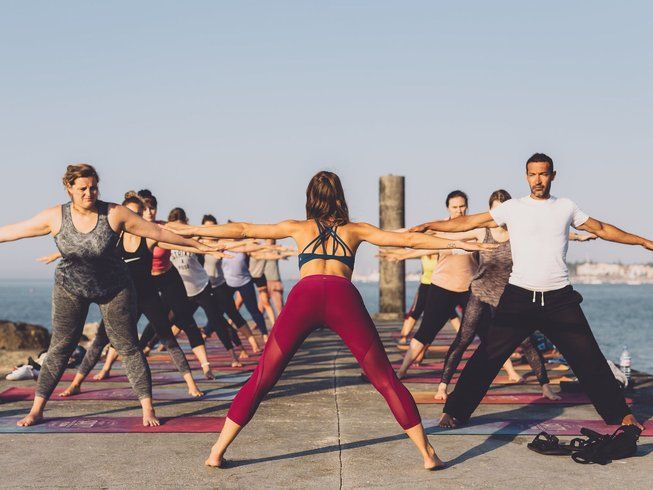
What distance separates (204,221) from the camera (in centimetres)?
1337

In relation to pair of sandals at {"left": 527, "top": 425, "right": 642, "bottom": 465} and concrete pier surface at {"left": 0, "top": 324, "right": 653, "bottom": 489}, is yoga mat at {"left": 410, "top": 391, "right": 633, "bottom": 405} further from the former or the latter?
pair of sandals at {"left": 527, "top": 425, "right": 642, "bottom": 465}

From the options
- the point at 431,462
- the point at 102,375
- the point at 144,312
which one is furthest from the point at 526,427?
the point at 102,375

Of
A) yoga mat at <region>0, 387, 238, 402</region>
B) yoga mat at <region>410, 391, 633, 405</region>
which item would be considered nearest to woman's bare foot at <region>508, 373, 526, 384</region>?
yoga mat at <region>410, 391, 633, 405</region>

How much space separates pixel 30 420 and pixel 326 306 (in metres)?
3.16

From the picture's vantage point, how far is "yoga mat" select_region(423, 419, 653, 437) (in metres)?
6.68

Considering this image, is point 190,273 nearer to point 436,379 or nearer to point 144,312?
point 144,312

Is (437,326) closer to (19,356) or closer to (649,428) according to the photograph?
(649,428)

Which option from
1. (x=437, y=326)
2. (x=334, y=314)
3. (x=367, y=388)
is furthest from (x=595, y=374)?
(x=367, y=388)

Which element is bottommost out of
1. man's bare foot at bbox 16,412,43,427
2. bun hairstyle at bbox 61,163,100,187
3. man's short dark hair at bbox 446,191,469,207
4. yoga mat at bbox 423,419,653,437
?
yoga mat at bbox 423,419,653,437

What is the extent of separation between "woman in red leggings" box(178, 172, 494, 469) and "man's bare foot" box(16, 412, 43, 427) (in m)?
2.21

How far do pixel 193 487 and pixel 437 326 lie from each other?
441 centimetres

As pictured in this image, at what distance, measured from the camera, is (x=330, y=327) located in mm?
5352

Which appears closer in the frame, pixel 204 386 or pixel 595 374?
pixel 595 374

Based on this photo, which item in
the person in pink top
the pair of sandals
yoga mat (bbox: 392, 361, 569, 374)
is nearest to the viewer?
the pair of sandals
